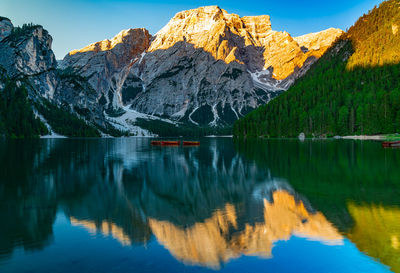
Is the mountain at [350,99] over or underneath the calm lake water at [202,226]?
over

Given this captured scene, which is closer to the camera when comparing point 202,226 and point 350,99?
point 202,226

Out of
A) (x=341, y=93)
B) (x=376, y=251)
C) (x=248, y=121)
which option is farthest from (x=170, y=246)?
(x=248, y=121)

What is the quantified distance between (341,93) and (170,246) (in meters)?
174

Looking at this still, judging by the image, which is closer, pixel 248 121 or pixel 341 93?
pixel 341 93

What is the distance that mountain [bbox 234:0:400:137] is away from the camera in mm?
133888

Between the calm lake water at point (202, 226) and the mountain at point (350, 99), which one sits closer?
the calm lake water at point (202, 226)

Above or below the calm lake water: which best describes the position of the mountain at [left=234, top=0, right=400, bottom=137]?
above

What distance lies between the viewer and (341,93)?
164 metres

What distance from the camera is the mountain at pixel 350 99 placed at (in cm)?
13389

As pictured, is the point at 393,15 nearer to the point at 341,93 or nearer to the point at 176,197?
the point at 341,93

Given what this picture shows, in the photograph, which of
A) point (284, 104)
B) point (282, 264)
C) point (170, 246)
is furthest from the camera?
point (284, 104)

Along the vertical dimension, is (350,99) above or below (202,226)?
above

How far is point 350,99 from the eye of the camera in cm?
15200

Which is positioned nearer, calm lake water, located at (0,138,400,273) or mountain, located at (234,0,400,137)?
calm lake water, located at (0,138,400,273)
